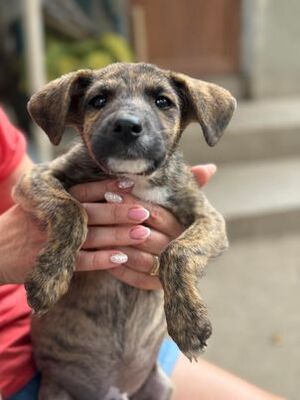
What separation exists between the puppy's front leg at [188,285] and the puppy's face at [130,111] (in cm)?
21

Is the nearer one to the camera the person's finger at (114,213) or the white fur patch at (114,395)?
the person's finger at (114,213)

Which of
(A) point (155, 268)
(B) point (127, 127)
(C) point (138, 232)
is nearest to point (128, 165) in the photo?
(B) point (127, 127)

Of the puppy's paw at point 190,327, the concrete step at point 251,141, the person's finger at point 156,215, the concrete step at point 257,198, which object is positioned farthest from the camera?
the concrete step at point 251,141

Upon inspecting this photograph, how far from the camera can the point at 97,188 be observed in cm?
165

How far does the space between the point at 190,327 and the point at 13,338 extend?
24.2 inches

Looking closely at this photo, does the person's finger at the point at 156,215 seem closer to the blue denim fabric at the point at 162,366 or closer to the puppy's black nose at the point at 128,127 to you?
the puppy's black nose at the point at 128,127

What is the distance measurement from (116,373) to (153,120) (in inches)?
28.7

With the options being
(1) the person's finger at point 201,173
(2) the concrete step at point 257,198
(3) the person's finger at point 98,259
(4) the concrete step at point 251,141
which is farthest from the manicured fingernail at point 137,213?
(4) the concrete step at point 251,141

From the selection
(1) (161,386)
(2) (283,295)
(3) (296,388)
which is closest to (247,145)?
(2) (283,295)

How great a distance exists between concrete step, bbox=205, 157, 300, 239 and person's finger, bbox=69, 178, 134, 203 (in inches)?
112

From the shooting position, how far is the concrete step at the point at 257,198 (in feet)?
14.9

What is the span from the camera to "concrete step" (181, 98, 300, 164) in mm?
5207

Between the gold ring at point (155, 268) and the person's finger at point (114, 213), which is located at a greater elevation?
the person's finger at point (114, 213)

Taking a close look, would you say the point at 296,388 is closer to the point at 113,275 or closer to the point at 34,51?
the point at 113,275
